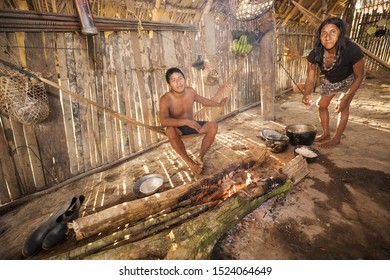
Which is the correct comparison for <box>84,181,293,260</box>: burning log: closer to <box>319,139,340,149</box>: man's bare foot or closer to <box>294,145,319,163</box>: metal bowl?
<box>294,145,319,163</box>: metal bowl

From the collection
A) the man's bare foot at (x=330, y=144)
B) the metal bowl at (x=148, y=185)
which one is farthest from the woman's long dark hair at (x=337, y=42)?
the metal bowl at (x=148, y=185)

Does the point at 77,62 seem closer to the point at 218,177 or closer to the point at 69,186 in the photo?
the point at 69,186

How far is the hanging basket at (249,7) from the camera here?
3.71 meters

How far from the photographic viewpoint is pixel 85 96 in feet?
11.4

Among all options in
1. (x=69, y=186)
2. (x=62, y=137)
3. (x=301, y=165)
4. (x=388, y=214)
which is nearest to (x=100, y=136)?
(x=62, y=137)

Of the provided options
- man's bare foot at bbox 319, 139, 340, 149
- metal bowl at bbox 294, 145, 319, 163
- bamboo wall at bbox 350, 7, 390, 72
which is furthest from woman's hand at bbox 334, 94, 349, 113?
bamboo wall at bbox 350, 7, 390, 72

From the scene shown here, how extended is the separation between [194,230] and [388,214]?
6.55 feet

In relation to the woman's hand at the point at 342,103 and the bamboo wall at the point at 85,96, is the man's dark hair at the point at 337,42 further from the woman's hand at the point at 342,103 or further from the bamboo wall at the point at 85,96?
the bamboo wall at the point at 85,96

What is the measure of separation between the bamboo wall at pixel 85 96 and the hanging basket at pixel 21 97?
0.35m

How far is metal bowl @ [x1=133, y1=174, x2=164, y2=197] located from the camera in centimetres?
292

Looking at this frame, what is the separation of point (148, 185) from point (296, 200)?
76.9 inches

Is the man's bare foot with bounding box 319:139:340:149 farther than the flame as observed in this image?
Yes

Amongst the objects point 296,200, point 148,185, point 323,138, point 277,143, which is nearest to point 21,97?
point 148,185

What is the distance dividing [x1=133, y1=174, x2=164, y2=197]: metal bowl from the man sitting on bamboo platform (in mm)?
516
